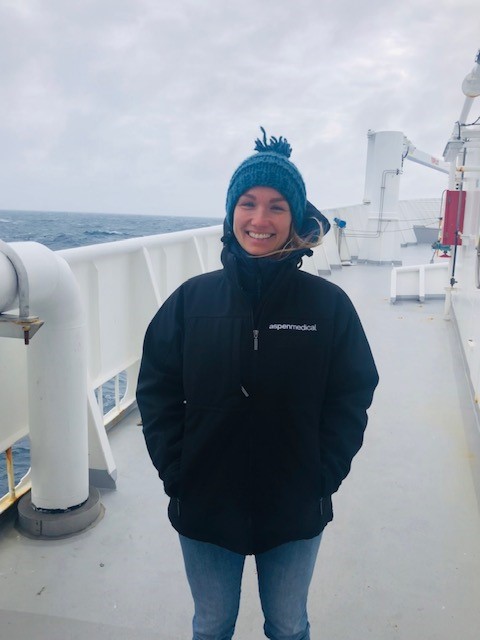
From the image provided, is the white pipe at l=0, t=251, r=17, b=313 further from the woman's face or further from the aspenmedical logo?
the aspenmedical logo

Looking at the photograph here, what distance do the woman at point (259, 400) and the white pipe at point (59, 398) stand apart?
3.38 feet

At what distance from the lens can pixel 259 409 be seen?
4.75 feet

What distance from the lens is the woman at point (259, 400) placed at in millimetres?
1463

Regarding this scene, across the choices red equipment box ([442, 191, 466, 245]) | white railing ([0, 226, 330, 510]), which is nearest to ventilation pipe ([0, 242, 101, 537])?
white railing ([0, 226, 330, 510])

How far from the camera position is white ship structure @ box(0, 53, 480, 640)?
2.16 meters

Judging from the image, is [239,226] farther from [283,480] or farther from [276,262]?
[283,480]

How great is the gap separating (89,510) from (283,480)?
161 cm

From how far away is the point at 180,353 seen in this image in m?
1.56

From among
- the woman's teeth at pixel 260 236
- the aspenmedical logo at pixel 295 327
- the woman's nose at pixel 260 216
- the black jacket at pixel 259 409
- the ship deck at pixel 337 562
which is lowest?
the ship deck at pixel 337 562

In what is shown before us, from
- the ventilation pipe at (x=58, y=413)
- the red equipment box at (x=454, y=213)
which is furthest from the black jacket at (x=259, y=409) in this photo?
the red equipment box at (x=454, y=213)

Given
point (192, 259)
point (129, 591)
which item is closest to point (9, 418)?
point (129, 591)

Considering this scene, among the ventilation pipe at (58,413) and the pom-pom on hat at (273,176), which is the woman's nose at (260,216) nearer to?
the pom-pom on hat at (273,176)

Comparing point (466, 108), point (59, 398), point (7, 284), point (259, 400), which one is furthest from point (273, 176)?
point (466, 108)

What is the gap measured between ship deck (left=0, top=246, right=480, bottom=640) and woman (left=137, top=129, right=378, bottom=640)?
74cm
